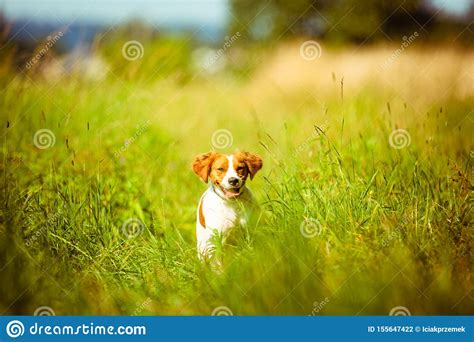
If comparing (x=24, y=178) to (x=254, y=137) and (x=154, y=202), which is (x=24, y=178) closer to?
(x=154, y=202)

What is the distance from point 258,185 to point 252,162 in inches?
16.0

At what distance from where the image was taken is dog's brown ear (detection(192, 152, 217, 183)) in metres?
3.65

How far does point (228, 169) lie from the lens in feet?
11.8

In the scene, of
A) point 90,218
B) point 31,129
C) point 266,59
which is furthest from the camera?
point 266,59

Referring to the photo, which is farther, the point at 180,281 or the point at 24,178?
the point at 24,178

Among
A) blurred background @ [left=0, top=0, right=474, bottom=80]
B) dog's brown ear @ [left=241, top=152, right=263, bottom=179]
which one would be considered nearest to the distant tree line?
blurred background @ [left=0, top=0, right=474, bottom=80]

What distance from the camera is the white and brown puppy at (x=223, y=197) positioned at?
3.56m

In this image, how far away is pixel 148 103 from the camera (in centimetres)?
454

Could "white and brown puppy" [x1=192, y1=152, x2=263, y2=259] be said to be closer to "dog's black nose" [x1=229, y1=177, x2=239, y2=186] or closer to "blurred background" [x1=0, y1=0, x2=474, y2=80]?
"dog's black nose" [x1=229, y1=177, x2=239, y2=186]

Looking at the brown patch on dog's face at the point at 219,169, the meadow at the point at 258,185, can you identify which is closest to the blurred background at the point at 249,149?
the meadow at the point at 258,185

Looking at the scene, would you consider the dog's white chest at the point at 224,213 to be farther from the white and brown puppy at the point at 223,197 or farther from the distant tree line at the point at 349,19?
the distant tree line at the point at 349,19

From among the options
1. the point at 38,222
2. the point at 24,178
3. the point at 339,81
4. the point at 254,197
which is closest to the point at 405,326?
the point at 254,197

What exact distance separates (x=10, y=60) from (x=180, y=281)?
73.8 inches

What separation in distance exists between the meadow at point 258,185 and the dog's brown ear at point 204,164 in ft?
1.03
